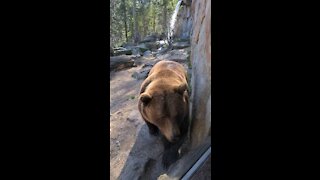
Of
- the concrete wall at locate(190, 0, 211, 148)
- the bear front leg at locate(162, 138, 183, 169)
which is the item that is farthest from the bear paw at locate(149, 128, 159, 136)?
the concrete wall at locate(190, 0, 211, 148)

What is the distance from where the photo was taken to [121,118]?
3.41 metres

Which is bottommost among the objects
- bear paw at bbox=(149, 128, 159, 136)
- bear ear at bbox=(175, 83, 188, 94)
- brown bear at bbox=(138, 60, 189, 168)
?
bear paw at bbox=(149, 128, 159, 136)

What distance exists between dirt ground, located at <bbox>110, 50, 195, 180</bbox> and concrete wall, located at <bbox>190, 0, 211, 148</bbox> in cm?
52

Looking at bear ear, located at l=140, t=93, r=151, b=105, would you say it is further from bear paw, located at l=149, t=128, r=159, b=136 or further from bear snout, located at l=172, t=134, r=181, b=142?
bear snout, located at l=172, t=134, r=181, b=142

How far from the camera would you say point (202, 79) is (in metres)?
3.20

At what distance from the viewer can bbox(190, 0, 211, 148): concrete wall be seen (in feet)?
9.55
